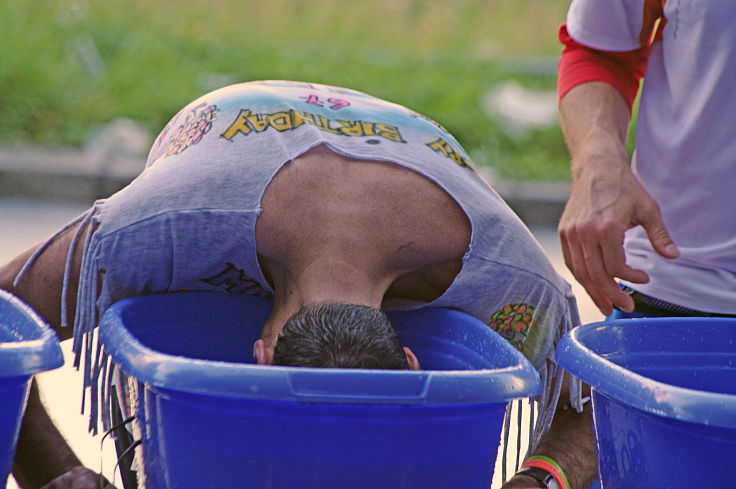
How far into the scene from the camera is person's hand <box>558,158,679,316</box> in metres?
1.30

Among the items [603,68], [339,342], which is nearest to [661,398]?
[339,342]

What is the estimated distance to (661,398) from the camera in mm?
951

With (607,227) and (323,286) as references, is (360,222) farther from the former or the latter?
(607,227)

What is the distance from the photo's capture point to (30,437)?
1.47 meters

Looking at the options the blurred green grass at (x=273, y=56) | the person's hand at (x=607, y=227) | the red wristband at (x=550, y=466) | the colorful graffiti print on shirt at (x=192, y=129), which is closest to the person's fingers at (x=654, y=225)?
the person's hand at (x=607, y=227)

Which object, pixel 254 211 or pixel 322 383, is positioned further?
pixel 254 211

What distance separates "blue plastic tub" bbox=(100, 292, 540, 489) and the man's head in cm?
21

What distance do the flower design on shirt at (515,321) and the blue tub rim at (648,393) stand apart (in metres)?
0.45

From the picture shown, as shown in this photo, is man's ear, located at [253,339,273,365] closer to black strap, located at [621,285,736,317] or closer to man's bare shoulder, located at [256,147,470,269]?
man's bare shoulder, located at [256,147,470,269]

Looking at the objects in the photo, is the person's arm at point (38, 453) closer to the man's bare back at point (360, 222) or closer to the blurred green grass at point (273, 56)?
the man's bare back at point (360, 222)

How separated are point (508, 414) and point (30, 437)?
73cm

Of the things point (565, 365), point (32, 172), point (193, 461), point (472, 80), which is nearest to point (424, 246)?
point (565, 365)

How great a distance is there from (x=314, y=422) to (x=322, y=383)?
0.06 m

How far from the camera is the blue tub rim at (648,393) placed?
0.92 metres
